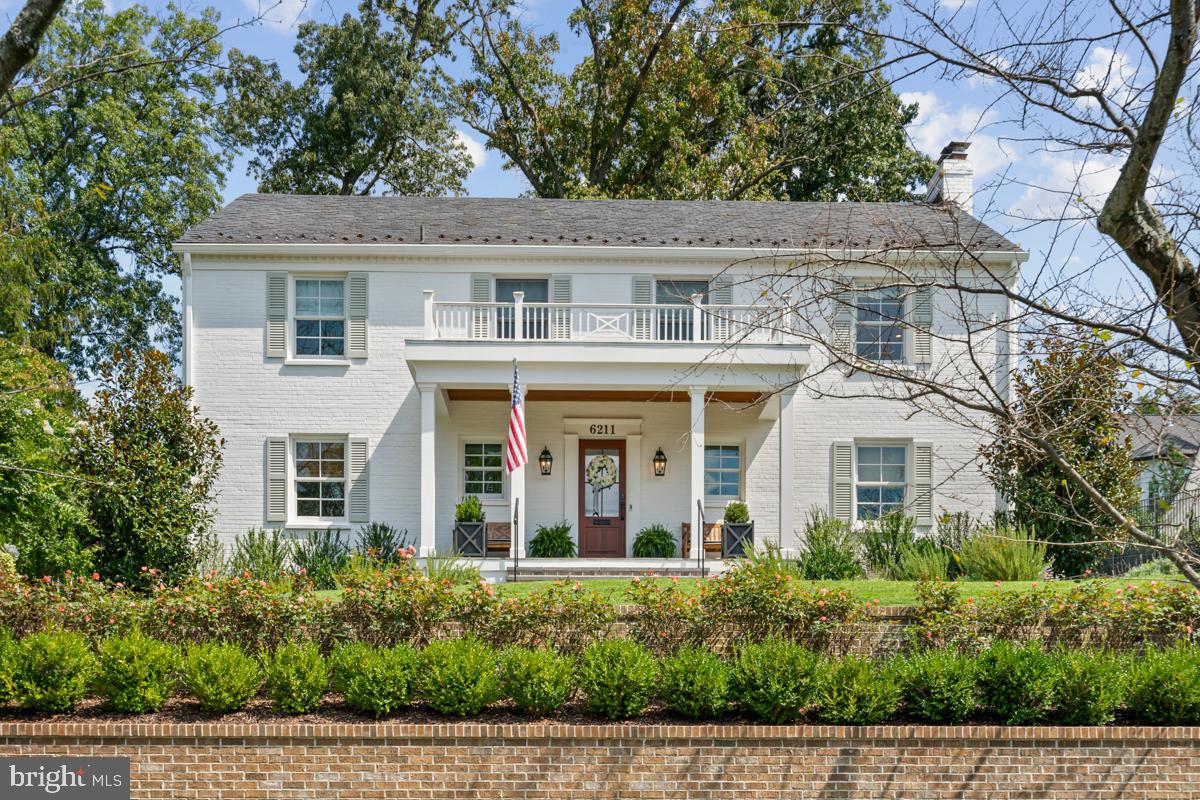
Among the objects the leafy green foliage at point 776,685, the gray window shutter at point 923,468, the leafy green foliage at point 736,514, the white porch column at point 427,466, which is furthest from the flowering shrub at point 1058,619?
the white porch column at point 427,466

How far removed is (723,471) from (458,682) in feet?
36.2

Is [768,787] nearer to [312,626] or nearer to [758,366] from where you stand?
[312,626]

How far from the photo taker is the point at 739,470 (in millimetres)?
19125

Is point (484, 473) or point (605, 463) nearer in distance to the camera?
point (484, 473)

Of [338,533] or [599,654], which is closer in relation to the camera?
[599,654]

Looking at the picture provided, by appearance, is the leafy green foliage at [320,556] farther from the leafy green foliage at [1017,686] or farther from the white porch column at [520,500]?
the leafy green foliage at [1017,686]

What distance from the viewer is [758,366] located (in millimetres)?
16609

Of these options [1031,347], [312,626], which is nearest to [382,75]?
[312,626]

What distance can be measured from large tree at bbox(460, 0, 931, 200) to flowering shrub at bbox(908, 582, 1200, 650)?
1930cm

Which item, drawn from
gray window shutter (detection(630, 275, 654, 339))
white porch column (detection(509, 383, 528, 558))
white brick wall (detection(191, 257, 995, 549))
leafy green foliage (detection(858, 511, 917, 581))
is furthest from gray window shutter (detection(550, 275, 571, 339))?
leafy green foliage (detection(858, 511, 917, 581))

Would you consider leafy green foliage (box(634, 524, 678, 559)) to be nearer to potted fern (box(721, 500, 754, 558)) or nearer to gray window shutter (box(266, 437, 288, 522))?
potted fern (box(721, 500, 754, 558))

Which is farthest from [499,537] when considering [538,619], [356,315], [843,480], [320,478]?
[538,619]

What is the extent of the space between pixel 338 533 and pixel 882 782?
37.8 ft

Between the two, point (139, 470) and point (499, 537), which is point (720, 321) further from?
point (139, 470)
